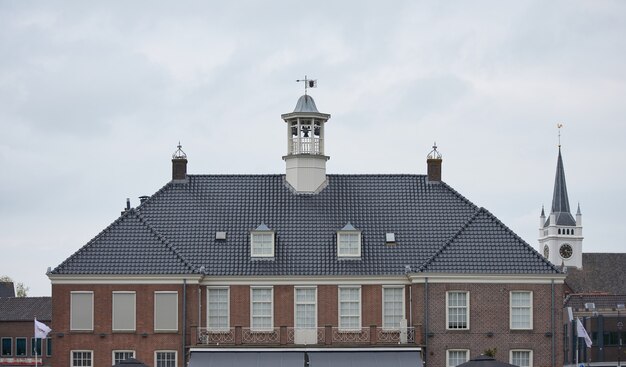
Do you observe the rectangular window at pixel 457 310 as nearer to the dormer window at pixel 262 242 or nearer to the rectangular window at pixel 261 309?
the rectangular window at pixel 261 309

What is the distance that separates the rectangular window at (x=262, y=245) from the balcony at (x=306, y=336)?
3669 millimetres

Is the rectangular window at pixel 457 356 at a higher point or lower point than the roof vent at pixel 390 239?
lower

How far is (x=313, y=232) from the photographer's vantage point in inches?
2768

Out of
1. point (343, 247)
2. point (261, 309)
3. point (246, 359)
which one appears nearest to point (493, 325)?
point (343, 247)

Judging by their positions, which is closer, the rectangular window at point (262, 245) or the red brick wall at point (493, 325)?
the red brick wall at point (493, 325)

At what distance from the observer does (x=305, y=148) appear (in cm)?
7356

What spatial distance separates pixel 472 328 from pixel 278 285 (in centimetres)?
931

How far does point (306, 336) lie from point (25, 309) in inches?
2678

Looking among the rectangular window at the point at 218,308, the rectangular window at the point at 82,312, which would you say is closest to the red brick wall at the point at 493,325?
the rectangular window at the point at 218,308

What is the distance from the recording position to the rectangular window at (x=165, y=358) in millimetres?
66938

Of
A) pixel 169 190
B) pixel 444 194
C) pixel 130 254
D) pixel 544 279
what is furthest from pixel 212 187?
pixel 544 279

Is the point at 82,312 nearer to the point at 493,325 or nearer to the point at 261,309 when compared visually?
the point at 261,309

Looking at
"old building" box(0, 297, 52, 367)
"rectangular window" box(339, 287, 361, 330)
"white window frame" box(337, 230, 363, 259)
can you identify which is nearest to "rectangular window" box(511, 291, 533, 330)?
"rectangular window" box(339, 287, 361, 330)

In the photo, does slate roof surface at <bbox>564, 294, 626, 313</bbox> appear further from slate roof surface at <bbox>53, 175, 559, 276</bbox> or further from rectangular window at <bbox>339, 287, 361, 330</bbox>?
rectangular window at <bbox>339, 287, 361, 330</bbox>
